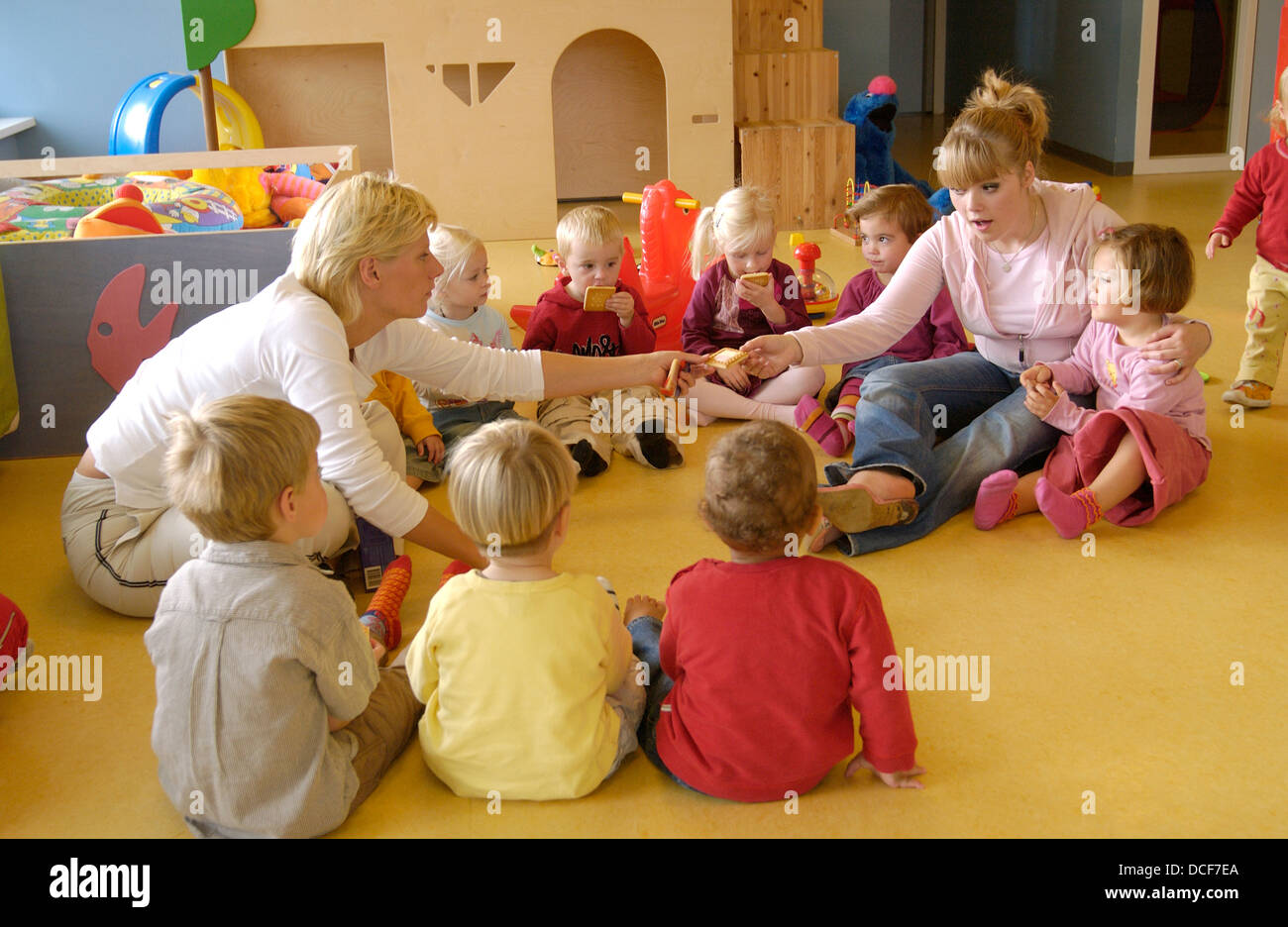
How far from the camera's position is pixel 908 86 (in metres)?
11.6

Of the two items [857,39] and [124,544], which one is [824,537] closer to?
[124,544]

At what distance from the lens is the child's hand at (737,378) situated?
144 inches

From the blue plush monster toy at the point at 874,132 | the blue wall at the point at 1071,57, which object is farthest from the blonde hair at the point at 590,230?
the blue wall at the point at 1071,57

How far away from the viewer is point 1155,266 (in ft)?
9.07

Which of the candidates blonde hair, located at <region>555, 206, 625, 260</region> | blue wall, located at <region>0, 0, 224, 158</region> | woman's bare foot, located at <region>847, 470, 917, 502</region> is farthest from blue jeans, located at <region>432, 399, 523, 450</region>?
blue wall, located at <region>0, 0, 224, 158</region>

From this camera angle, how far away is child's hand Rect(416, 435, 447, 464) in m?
3.29

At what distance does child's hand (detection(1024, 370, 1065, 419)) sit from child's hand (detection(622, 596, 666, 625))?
3.64ft

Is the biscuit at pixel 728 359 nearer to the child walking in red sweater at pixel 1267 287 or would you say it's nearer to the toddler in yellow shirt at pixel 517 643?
the toddler in yellow shirt at pixel 517 643

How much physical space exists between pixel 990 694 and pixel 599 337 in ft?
5.68

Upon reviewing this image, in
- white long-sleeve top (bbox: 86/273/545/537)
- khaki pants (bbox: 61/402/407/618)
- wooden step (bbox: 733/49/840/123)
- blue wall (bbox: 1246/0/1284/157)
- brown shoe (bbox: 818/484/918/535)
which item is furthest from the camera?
blue wall (bbox: 1246/0/1284/157)

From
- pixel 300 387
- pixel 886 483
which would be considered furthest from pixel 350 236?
pixel 886 483

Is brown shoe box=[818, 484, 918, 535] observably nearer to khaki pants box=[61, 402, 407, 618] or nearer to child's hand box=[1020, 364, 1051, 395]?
child's hand box=[1020, 364, 1051, 395]

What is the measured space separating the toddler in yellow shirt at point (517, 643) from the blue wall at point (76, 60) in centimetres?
634
